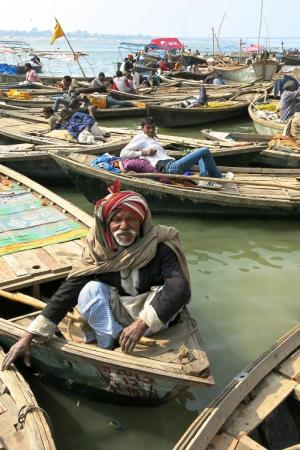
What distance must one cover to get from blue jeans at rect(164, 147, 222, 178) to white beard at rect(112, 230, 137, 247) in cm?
367

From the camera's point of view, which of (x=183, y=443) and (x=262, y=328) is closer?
(x=183, y=443)

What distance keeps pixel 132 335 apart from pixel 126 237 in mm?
601

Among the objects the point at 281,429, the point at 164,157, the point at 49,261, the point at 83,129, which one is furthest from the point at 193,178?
the point at 281,429

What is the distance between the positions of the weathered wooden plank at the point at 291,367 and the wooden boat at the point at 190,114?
1003cm

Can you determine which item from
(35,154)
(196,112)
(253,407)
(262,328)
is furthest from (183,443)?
(196,112)

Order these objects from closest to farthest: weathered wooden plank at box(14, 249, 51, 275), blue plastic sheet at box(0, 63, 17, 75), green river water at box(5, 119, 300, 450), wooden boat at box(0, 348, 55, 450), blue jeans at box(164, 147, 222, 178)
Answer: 1. wooden boat at box(0, 348, 55, 450)
2. green river water at box(5, 119, 300, 450)
3. weathered wooden plank at box(14, 249, 51, 275)
4. blue jeans at box(164, 147, 222, 178)
5. blue plastic sheet at box(0, 63, 17, 75)

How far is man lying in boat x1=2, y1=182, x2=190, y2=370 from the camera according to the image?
2.99 meters

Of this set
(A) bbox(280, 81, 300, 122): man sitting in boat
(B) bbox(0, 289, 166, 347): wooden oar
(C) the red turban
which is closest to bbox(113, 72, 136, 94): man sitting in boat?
(A) bbox(280, 81, 300, 122): man sitting in boat

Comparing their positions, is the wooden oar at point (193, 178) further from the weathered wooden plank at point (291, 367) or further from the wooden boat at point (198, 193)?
the weathered wooden plank at point (291, 367)

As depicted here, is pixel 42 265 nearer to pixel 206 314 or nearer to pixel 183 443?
pixel 206 314

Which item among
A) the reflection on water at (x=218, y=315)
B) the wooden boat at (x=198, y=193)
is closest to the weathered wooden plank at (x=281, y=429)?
the reflection on water at (x=218, y=315)

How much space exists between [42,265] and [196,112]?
30.7ft

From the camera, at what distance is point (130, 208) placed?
116 inches

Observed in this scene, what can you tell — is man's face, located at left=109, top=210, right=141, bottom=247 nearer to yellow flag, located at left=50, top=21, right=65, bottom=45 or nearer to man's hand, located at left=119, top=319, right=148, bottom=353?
man's hand, located at left=119, top=319, right=148, bottom=353
